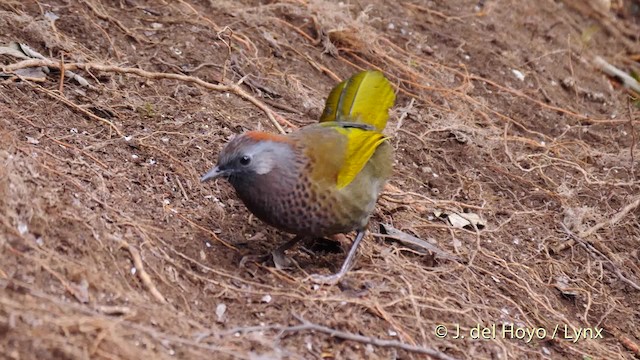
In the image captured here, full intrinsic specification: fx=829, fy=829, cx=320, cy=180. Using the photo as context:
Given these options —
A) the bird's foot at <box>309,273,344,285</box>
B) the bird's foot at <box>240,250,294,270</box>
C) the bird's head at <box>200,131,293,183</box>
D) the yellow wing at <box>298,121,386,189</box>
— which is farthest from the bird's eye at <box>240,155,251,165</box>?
the bird's foot at <box>309,273,344,285</box>

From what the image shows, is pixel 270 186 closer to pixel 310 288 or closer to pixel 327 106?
pixel 310 288

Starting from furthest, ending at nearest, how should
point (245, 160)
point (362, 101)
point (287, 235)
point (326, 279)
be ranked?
point (362, 101), point (287, 235), point (326, 279), point (245, 160)

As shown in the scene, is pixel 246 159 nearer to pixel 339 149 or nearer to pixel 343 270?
pixel 339 149

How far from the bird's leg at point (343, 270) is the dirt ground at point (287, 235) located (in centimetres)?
5

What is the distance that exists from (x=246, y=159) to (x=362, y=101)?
120 centimetres

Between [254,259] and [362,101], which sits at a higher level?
[362,101]

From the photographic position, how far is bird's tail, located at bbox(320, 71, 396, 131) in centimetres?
505

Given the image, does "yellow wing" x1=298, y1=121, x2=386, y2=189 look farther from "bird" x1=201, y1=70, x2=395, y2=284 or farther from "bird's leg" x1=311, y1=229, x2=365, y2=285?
"bird's leg" x1=311, y1=229, x2=365, y2=285

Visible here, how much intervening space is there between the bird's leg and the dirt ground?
0.05 metres

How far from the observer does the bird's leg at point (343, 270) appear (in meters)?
4.24

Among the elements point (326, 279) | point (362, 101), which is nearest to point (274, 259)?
point (326, 279)

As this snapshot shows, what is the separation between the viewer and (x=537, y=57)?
7.65 meters

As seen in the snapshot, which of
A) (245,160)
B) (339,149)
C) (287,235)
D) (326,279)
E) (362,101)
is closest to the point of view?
(245,160)

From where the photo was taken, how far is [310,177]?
427cm
